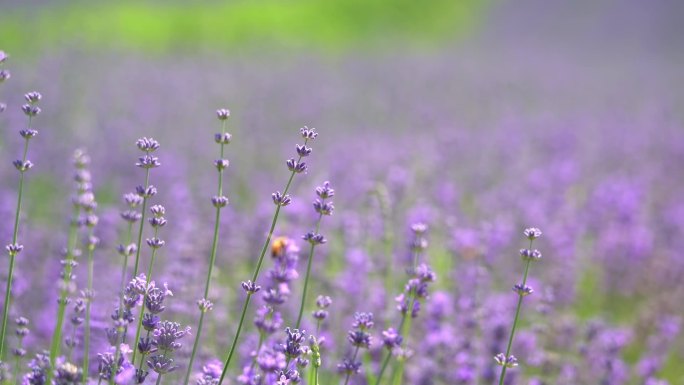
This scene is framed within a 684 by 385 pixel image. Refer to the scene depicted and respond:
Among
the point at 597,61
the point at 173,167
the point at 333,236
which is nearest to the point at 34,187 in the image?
the point at 173,167

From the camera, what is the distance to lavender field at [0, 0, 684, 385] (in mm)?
2082

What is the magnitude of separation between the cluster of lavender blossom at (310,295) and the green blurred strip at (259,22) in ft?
23.6

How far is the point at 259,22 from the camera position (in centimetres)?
1838

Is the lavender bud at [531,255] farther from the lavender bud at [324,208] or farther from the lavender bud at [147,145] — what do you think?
the lavender bud at [147,145]

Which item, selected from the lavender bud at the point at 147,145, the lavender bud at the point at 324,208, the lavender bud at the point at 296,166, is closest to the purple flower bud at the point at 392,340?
the lavender bud at the point at 324,208

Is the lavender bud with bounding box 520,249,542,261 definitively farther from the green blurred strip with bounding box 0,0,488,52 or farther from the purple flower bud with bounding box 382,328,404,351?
the green blurred strip with bounding box 0,0,488,52

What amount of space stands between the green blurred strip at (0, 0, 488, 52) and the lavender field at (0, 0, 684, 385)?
1.15ft

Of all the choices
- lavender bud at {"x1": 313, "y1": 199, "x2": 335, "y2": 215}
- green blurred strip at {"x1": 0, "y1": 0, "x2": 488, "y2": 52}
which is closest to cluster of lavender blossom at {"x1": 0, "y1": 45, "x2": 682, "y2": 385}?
lavender bud at {"x1": 313, "y1": 199, "x2": 335, "y2": 215}

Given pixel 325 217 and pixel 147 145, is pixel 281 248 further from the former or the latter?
pixel 325 217

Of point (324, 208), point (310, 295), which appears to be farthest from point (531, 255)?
point (310, 295)

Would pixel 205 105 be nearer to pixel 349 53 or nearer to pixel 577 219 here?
pixel 577 219

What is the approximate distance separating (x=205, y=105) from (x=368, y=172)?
3.34m

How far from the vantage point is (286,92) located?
33.7 ft

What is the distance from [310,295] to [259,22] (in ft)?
50.4
